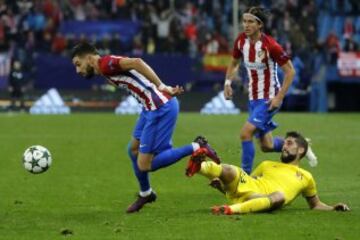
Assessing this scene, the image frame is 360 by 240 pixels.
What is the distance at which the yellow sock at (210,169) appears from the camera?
1116cm

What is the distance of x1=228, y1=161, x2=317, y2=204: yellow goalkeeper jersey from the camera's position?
11391mm

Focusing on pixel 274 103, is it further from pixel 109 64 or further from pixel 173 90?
pixel 109 64

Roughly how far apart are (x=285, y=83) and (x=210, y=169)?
2602 mm

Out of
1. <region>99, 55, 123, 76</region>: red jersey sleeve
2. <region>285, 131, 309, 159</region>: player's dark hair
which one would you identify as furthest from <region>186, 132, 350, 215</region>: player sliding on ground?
<region>99, 55, 123, 76</region>: red jersey sleeve

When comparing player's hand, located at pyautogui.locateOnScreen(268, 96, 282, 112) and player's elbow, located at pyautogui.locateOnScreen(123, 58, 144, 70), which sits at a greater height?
player's elbow, located at pyautogui.locateOnScreen(123, 58, 144, 70)

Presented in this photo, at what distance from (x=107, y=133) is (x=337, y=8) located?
16771mm

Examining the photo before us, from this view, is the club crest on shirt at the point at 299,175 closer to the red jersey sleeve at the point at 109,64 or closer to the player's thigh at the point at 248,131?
the red jersey sleeve at the point at 109,64

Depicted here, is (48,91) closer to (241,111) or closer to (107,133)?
(241,111)

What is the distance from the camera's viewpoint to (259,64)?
1395 centimetres

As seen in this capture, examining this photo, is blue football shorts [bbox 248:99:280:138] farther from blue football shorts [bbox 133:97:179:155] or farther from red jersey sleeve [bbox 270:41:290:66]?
blue football shorts [bbox 133:97:179:155]

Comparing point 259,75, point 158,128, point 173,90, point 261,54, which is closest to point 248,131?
point 259,75

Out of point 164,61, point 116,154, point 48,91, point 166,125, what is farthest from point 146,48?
point 166,125

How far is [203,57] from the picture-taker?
34.5 metres

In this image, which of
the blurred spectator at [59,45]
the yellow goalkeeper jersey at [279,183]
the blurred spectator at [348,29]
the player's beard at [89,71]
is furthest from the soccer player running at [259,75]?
the blurred spectator at [348,29]
